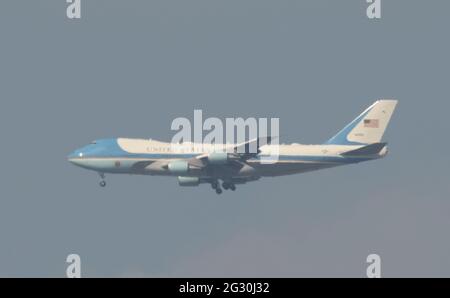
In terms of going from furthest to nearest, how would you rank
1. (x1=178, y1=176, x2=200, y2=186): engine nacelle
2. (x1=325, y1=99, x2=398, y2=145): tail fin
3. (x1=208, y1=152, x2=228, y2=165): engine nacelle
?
(x1=325, y1=99, x2=398, y2=145): tail fin → (x1=178, y1=176, x2=200, y2=186): engine nacelle → (x1=208, y1=152, x2=228, y2=165): engine nacelle

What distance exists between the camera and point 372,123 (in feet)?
391

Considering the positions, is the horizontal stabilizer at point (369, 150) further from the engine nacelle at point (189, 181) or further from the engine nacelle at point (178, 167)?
the engine nacelle at point (178, 167)

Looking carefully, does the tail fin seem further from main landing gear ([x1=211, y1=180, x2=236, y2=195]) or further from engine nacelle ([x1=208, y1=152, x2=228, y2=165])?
engine nacelle ([x1=208, y1=152, x2=228, y2=165])

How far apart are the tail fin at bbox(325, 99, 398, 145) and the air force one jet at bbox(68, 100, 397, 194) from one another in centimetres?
113

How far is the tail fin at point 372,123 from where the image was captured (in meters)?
118

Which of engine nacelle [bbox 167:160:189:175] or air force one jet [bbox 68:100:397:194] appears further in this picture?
air force one jet [bbox 68:100:397:194]

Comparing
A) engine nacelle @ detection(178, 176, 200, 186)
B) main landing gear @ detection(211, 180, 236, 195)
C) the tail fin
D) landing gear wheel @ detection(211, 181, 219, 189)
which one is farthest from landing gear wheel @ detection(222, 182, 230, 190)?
the tail fin

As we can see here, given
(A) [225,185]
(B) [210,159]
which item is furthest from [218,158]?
(A) [225,185]

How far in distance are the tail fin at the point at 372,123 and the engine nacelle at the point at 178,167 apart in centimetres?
1637

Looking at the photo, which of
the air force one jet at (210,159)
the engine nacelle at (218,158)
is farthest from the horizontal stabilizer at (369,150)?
the engine nacelle at (218,158)

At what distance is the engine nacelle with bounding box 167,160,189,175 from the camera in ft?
371

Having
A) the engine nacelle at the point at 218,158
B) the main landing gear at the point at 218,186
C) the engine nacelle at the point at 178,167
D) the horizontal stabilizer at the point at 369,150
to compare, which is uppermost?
the horizontal stabilizer at the point at 369,150
